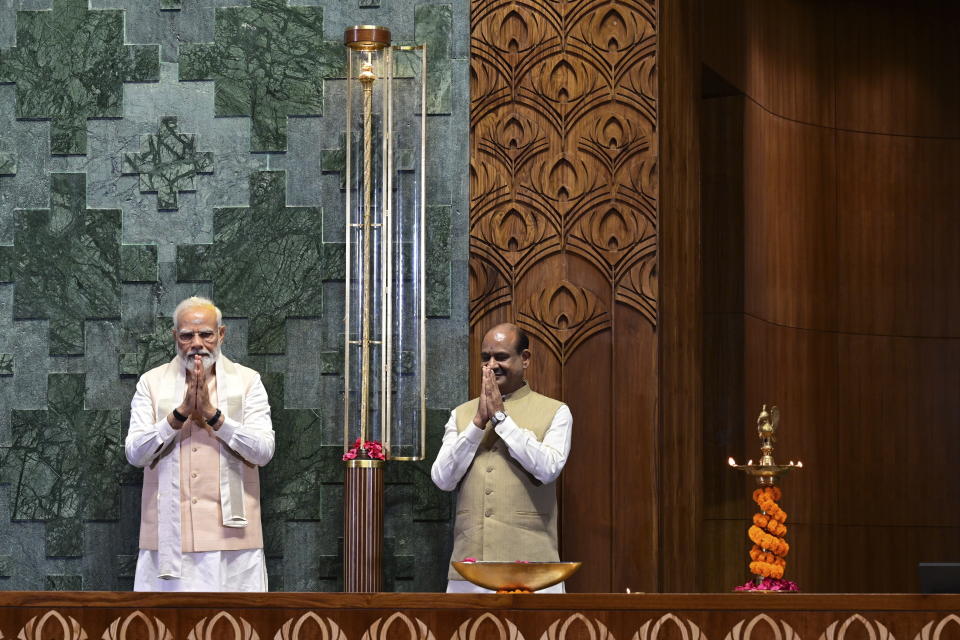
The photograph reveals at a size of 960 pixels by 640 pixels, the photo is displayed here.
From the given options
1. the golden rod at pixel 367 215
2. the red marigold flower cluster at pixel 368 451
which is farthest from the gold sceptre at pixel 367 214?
the red marigold flower cluster at pixel 368 451

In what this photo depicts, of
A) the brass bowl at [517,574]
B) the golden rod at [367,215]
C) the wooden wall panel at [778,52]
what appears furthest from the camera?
the wooden wall panel at [778,52]

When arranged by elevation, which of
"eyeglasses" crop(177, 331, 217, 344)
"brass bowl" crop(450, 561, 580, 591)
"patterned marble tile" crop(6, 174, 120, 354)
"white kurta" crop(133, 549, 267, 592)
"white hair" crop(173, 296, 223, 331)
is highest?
"patterned marble tile" crop(6, 174, 120, 354)

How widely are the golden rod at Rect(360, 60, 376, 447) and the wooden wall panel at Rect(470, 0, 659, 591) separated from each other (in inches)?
19.3

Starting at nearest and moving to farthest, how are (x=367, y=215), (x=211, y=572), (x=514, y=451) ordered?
(x=514, y=451) → (x=211, y=572) → (x=367, y=215)

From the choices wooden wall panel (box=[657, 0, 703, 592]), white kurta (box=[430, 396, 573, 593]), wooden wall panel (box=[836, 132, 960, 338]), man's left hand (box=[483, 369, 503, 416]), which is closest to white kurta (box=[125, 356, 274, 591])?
white kurta (box=[430, 396, 573, 593])

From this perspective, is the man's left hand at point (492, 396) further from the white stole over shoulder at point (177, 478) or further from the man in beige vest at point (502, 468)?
the white stole over shoulder at point (177, 478)

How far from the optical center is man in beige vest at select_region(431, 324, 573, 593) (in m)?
6.07

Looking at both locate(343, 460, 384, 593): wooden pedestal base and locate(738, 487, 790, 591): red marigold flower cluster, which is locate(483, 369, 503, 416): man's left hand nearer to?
locate(343, 460, 384, 593): wooden pedestal base

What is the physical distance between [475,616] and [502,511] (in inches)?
90.3

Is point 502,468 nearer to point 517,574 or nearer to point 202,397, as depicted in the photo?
point 202,397

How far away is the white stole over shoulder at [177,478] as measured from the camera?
6.16 meters

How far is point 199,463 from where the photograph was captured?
6.23m

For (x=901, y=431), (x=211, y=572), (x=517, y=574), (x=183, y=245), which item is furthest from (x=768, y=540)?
(x=183, y=245)

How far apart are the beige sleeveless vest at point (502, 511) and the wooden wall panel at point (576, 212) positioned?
0.51 meters
